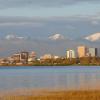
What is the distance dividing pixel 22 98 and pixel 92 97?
235 inches

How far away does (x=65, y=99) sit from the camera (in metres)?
35.3

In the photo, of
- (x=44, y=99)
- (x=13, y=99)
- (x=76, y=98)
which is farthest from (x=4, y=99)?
(x=76, y=98)

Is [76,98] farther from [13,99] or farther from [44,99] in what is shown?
[13,99]

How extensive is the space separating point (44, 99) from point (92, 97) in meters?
3.87

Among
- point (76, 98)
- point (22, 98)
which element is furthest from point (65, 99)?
point (22, 98)

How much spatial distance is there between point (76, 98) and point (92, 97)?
1295 mm

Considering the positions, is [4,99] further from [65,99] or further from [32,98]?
[65,99]

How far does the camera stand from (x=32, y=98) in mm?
37000

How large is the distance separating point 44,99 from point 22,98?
2.40 m

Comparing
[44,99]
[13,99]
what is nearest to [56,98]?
[44,99]

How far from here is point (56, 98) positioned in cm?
3656

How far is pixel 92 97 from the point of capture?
3578 centimetres

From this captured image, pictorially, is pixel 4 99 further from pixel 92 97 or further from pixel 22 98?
pixel 92 97

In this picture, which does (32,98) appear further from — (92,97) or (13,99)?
(92,97)
